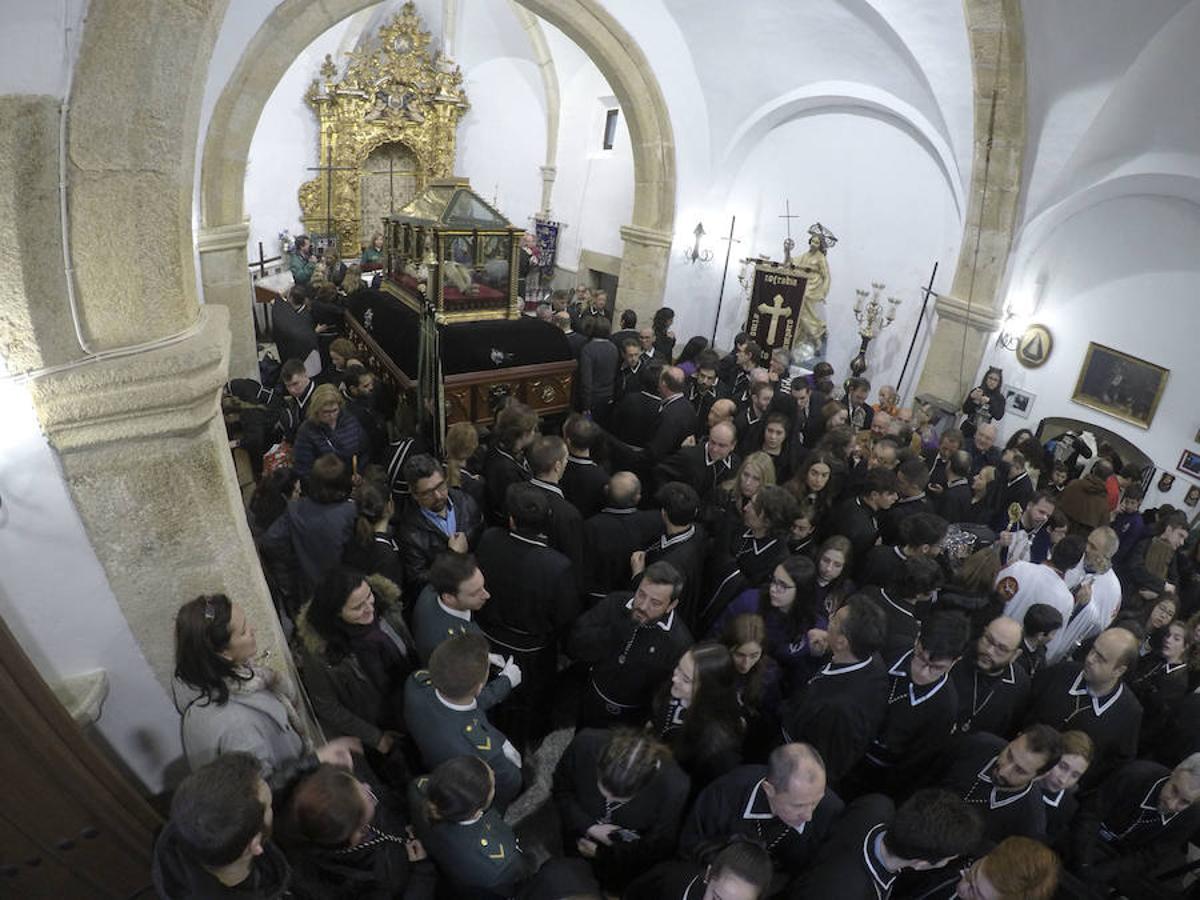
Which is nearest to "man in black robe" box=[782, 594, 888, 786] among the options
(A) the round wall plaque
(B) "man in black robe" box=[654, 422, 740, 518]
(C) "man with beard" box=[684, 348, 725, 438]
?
(B) "man in black robe" box=[654, 422, 740, 518]

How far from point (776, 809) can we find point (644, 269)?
8.96 meters

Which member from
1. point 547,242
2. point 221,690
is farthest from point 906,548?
point 547,242

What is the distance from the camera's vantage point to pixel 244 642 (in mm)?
2123

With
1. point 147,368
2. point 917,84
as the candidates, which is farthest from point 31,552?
point 917,84

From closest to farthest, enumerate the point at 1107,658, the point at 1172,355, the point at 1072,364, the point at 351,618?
the point at 351,618 < the point at 1107,658 < the point at 1172,355 < the point at 1072,364

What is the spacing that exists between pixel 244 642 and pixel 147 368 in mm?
890

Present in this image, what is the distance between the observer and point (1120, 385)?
265 inches

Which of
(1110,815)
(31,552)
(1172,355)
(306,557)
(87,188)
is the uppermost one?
(87,188)

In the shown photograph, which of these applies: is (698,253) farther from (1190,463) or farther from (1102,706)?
(1102,706)

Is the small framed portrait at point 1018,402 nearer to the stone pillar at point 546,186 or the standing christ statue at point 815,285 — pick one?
the standing christ statue at point 815,285

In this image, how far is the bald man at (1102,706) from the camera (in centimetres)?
273

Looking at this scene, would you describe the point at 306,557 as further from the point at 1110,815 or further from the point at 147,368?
the point at 1110,815

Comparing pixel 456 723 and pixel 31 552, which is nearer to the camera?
pixel 31 552

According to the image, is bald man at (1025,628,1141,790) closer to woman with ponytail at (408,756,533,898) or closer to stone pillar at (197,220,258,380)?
woman with ponytail at (408,756,533,898)
